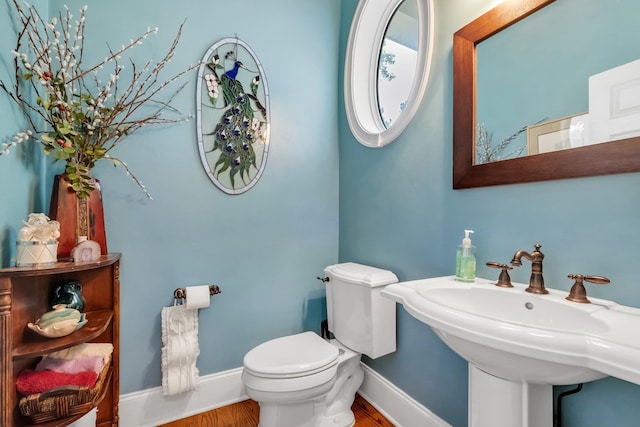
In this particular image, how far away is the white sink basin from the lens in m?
0.56

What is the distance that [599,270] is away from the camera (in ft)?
2.68

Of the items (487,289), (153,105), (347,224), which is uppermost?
(153,105)

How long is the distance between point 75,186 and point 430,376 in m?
1.72

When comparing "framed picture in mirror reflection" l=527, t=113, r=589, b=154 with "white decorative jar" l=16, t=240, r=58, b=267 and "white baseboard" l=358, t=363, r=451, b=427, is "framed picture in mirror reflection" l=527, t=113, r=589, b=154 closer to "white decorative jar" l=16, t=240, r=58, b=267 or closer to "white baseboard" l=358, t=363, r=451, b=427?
"white baseboard" l=358, t=363, r=451, b=427

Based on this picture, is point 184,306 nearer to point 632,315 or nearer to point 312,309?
point 312,309

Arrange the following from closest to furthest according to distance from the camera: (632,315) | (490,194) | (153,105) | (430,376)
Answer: (632,315)
(490,194)
(430,376)
(153,105)

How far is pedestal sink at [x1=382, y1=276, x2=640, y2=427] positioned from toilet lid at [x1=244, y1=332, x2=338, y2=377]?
53 centimetres

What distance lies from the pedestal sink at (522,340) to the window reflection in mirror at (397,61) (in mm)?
1088

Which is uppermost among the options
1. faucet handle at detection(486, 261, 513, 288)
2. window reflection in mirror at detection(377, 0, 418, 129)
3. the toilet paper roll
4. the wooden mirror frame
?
window reflection in mirror at detection(377, 0, 418, 129)

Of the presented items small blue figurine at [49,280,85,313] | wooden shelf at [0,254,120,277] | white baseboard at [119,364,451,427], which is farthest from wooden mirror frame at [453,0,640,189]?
small blue figurine at [49,280,85,313]

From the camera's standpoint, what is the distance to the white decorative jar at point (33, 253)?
2.93 ft

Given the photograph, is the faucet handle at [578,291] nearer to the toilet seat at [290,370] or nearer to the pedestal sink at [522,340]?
the pedestal sink at [522,340]

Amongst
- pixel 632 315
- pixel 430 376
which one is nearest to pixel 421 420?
pixel 430 376

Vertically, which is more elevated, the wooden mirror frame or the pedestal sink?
the wooden mirror frame
